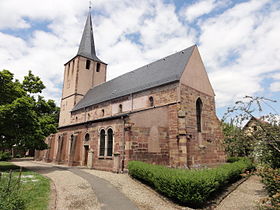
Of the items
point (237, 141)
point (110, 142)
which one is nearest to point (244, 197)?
point (237, 141)

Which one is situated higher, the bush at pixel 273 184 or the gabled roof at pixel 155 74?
the gabled roof at pixel 155 74

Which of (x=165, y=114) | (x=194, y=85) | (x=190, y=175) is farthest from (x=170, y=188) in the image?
(x=194, y=85)

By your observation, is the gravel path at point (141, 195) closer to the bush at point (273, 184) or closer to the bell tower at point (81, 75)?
the bush at point (273, 184)

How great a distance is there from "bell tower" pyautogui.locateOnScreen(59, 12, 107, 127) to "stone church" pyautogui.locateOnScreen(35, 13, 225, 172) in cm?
728

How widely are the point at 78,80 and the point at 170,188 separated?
26.6m

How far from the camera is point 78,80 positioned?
3114cm

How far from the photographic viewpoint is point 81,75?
31.8 m

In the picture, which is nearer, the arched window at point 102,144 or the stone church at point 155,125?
the stone church at point 155,125

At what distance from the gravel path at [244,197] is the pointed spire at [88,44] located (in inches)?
1132

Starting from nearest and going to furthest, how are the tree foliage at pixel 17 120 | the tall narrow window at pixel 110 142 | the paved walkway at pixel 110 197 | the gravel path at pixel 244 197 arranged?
the paved walkway at pixel 110 197 < the gravel path at pixel 244 197 < the tree foliage at pixel 17 120 < the tall narrow window at pixel 110 142

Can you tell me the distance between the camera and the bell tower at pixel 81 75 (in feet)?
102

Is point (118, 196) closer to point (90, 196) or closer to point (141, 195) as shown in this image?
point (141, 195)

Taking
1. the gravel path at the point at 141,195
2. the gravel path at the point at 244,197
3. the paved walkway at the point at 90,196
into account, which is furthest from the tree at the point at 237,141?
the paved walkway at the point at 90,196

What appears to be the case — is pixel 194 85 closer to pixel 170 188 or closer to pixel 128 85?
pixel 128 85
